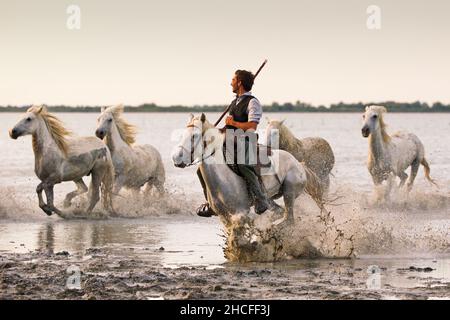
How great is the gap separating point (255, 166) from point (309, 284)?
207 centimetres

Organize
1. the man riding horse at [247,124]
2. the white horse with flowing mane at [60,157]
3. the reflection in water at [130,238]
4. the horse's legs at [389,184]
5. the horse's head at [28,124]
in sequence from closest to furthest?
1. the man riding horse at [247,124]
2. the reflection in water at [130,238]
3. the horse's head at [28,124]
4. the white horse with flowing mane at [60,157]
5. the horse's legs at [389,184]

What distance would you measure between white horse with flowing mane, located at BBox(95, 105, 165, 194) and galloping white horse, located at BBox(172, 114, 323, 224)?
6.11 m

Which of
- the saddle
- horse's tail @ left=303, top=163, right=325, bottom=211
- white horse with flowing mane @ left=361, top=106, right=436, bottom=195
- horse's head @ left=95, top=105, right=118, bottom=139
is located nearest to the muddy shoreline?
the saddle

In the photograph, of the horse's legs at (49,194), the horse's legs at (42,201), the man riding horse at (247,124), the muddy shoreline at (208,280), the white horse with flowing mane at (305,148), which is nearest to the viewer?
the muddy shoreline at (208,280)

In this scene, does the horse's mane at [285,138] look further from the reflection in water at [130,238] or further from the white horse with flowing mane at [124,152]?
the white horse with flowing mane at [124,152]

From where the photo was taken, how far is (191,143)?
1166 centimetres

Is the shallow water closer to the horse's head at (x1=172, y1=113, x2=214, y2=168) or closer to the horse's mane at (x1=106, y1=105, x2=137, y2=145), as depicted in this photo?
the horse's head at (x1=172, y1=113, x2=214, y2=168)

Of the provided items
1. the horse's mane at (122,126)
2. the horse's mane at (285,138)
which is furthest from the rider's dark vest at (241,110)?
the horse's mane at (122,126)

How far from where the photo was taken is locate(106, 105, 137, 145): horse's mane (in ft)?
62.5

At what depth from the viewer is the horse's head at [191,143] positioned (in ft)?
37.6

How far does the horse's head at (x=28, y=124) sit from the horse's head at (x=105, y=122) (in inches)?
67.9
